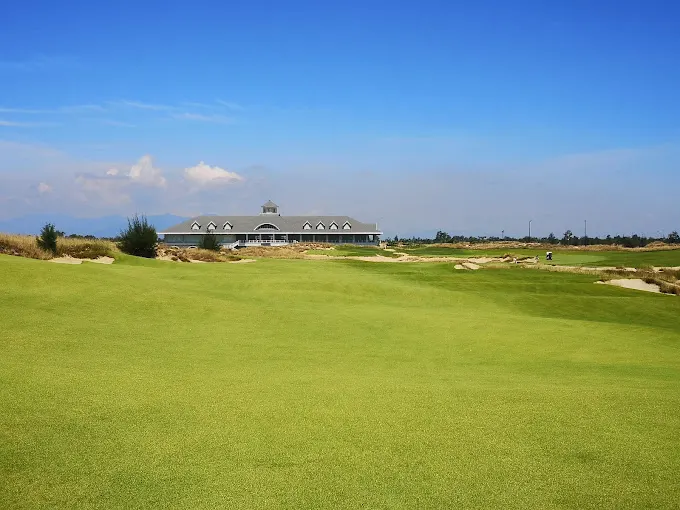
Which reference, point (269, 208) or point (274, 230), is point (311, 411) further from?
point (269, 208)

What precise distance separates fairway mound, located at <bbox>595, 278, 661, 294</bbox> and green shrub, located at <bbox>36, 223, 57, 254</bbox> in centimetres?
3001

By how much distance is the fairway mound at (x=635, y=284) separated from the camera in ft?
101

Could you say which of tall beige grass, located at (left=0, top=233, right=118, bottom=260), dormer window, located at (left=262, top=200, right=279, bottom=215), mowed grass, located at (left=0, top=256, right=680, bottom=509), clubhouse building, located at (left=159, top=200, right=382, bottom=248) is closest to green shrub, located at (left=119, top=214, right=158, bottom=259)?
tall beige grass, located at (left=0, top=233, right=118, bottom=260)

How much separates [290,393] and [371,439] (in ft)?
6.67

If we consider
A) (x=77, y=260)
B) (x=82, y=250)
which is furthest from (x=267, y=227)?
(x=77, y=260)

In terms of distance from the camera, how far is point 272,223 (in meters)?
106

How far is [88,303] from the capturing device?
1376cm

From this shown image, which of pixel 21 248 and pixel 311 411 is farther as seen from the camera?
pixel 21 248

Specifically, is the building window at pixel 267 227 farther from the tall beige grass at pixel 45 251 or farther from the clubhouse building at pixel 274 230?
the tall beige grass at pixel 45 251

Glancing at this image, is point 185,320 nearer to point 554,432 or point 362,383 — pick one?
point 362,383

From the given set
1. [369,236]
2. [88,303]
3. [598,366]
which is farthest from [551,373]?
[369,236]

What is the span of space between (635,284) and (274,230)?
3077 inches

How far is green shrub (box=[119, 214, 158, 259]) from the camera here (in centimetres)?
4100

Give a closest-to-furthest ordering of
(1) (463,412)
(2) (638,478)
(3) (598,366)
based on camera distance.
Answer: (2) (638,478)
(1) (463,412)
(3) (598,366)
